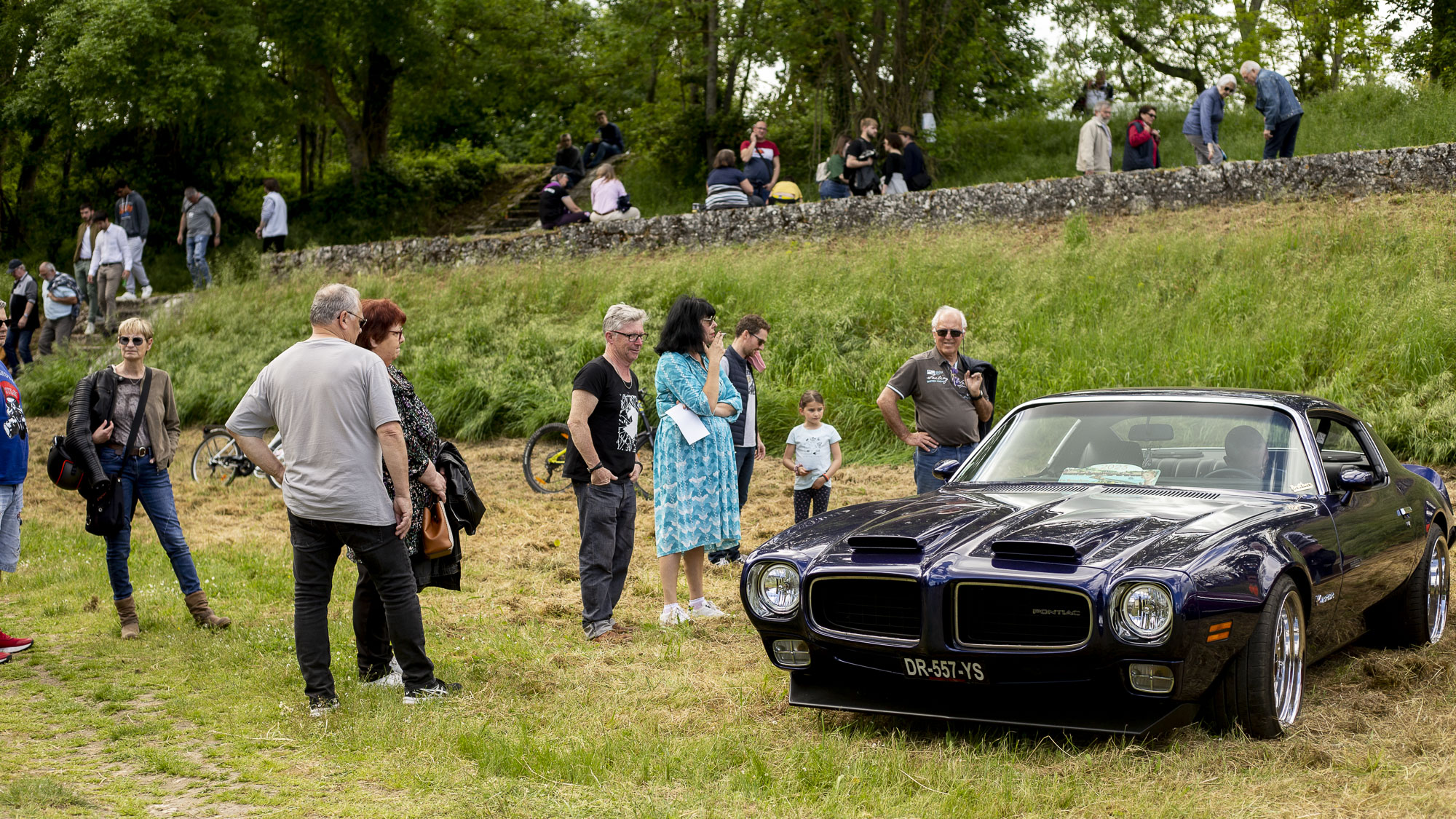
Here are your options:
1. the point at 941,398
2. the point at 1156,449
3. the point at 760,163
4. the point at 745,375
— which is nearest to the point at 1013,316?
the point at 745,375

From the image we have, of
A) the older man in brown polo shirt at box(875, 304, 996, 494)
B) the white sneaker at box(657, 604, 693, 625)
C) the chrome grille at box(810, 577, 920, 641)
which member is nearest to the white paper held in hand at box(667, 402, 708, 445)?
the white sneaker at box(657, 604, 693, 625)

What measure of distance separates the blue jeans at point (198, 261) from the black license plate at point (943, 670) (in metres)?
21.1

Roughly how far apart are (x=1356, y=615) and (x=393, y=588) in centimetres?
439

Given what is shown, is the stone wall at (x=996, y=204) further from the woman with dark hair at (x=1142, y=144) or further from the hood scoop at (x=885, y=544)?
the hood scoop at (x=885, y=544)

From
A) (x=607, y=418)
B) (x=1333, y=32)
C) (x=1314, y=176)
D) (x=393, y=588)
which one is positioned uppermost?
(x=1333, y=32)

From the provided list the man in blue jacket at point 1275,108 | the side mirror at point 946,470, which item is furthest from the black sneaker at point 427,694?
the man in blue jacket at point 1275,108

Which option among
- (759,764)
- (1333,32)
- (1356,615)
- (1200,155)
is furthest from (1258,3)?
(759,764)

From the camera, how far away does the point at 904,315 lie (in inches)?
628

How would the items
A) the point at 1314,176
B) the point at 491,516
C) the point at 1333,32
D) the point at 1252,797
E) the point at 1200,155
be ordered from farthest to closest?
the point at 1333,32 < the point at 1200,155 < the point at 1314,176 < the point at 491,516 < the point at 1252,797

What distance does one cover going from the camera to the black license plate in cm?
473

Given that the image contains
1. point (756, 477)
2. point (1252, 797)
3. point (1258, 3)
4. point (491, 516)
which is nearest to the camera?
point (1252, 797)

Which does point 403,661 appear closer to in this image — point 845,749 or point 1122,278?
point 845,749

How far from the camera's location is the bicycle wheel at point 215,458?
14.0m

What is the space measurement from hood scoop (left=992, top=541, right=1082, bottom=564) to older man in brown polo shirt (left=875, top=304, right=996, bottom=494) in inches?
123
